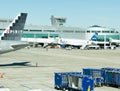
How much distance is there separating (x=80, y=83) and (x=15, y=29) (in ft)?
91.7

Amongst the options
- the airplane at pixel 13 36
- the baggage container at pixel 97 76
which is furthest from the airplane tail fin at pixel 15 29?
the baggage container at pixel 97 76

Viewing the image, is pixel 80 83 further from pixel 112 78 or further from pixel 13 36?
pixel 13 36

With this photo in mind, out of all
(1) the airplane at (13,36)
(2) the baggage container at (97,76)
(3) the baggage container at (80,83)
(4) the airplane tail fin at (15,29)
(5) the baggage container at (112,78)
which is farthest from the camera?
(4) the airplane tail fin at (15,29)

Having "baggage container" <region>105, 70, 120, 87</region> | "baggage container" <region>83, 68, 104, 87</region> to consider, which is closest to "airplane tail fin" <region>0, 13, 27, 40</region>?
"baggage container" <region>83, 68, 104, 87</region>

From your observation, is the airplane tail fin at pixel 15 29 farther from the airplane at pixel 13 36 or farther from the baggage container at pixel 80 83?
the baggage container at pixel 80 83

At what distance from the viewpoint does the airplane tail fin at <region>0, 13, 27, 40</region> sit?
52.5 meters

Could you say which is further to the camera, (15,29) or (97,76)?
(15,29)

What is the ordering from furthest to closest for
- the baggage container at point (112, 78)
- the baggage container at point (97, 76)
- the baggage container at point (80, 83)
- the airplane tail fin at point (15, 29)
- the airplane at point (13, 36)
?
the airplane tail fin at point (15, 29), the airplane at point (13, 36), the baggage container at point (97, 76), the baggage container at point (112, 78), the baggage container at point (80, 83)

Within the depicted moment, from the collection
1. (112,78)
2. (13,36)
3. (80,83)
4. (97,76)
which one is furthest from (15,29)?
(80,83)

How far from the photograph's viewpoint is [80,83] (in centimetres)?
2786

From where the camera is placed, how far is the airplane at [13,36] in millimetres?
48781

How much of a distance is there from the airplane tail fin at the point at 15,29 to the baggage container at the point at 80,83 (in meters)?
25.4

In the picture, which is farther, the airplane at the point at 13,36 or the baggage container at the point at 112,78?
the airplane at the point at 13,36

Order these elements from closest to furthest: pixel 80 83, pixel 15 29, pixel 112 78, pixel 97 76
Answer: pixel 80 83
pixel 112 78
pixel 97 76
pixel 15 29
